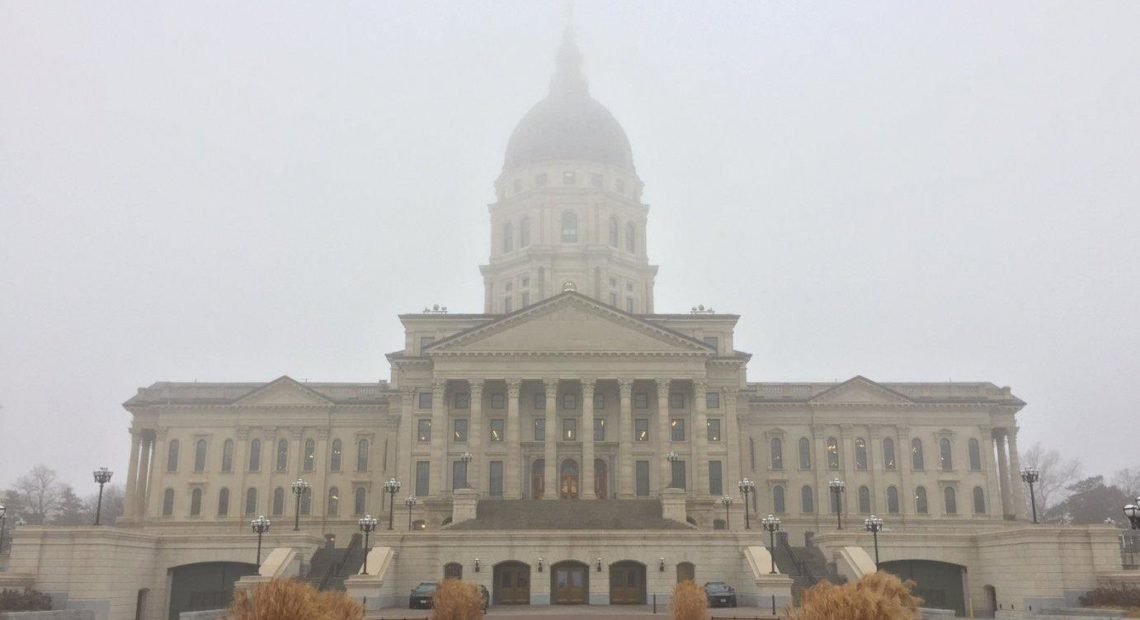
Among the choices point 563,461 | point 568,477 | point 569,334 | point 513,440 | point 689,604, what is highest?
point 569,334

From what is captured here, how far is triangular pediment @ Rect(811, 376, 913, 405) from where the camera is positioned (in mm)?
80125

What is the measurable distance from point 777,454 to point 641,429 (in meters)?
13.8

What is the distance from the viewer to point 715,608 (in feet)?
151

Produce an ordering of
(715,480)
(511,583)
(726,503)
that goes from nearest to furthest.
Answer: (511,583), (726,503), (715,480)

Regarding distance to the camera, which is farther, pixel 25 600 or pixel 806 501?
pixel 806 501

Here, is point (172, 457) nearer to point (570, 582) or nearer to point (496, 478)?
point (496, 478)

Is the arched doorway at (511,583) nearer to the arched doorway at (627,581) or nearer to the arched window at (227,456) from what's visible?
the arched doorway at (627,581)

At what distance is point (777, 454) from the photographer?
263 feet

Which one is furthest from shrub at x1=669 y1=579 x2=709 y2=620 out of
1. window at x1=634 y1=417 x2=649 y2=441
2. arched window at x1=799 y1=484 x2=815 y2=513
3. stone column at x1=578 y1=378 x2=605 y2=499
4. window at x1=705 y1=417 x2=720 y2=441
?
arched window at x1=799 y1=484 x2=815 y2=513

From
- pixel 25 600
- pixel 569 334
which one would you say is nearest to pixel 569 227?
pixel 569 334

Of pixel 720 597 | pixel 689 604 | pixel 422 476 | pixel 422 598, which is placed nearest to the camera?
pixel 689 604

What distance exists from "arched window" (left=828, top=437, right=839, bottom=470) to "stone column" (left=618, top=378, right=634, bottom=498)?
19353mm

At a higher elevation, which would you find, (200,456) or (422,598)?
(200,456)

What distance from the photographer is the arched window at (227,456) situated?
259ft
